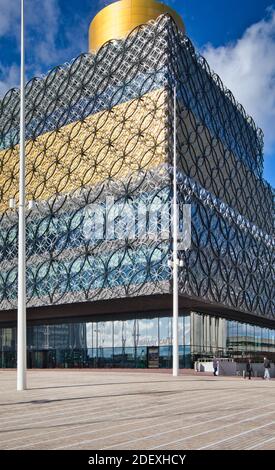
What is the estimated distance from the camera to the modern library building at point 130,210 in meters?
54.0

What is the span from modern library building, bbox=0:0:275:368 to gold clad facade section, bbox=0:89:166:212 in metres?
0.15

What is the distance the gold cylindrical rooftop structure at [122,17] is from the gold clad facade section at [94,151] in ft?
50.2

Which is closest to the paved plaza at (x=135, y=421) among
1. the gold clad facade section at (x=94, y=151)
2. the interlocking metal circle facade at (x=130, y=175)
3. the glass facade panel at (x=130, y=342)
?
the interlocking metal circle facade at (x=130, y=175)

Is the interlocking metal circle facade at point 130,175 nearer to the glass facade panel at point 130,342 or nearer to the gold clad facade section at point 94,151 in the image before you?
the gold clad facade section at point 94,151

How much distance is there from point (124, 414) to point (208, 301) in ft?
135

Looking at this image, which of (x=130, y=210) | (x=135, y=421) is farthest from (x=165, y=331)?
(x=135, y=421)

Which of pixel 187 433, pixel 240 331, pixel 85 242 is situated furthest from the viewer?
pixel 240 331

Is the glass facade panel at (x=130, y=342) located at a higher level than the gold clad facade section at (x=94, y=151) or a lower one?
lower

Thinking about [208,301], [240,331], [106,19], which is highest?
[106,19]

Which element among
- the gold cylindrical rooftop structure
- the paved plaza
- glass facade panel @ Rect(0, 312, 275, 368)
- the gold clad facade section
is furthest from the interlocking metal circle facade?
the paved plaza

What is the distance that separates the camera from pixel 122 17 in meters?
73.1
